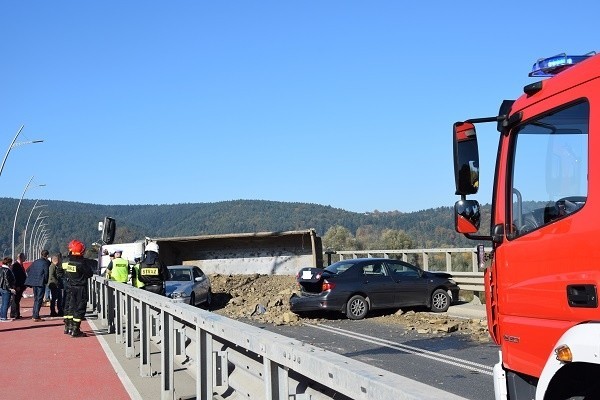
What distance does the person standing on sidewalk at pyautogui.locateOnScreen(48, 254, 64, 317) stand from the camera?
20.4m

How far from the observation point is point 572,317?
12.2ft

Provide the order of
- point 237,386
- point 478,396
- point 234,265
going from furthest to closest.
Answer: point 234,265 → point 478,396 → point 237,386

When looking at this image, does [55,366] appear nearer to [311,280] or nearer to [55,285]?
[311,280]

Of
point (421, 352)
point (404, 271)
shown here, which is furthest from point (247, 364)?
point (404, 271)

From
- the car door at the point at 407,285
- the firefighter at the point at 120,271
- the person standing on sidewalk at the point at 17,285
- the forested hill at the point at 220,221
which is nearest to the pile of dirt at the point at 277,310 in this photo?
the car door at the point at 407,285

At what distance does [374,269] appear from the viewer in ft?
59.6

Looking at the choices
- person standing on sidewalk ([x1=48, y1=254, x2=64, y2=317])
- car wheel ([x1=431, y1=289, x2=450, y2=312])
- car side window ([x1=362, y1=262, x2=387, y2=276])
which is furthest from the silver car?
car wheel ([x1=431, y1=289, x2=450, y2=312])

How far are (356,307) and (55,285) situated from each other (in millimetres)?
8201

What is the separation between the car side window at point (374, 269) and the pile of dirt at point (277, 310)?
0.99m

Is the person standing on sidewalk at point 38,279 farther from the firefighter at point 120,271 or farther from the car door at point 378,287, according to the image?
the car door at point 378,287

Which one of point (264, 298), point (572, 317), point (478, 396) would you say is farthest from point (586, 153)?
point (264, 298)

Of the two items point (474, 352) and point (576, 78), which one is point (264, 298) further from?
point (576, 78)

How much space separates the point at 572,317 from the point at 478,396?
197 inches

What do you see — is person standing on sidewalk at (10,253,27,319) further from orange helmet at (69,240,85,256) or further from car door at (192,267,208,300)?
orange helmet at (69,240,85,256)
